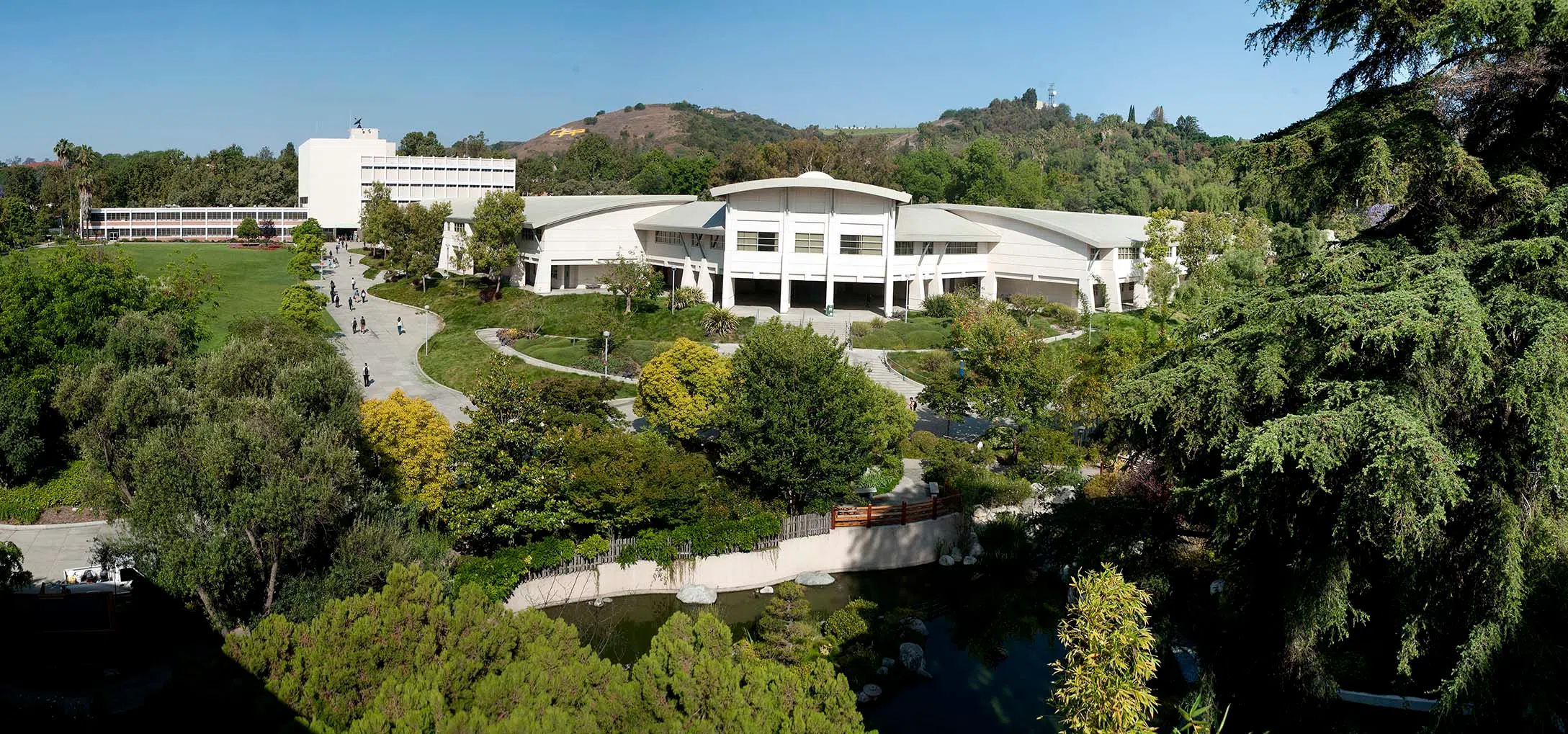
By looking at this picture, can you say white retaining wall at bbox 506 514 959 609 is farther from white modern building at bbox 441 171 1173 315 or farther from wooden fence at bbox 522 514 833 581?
white modern building at bbox 441 171 1173 315

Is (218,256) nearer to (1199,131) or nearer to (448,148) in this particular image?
(448,148)

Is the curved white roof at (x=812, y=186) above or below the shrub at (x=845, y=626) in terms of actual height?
above

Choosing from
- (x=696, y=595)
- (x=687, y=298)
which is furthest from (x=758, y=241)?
(x=696, y=595)

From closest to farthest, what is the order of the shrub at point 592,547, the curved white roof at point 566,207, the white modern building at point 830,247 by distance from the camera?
the shrub at point 592,547
the white modern building at point 830,247
the curved white roof at point 566,207

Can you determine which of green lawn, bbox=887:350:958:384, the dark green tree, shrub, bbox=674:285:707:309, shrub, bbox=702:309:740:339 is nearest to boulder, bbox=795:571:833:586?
the dark green tree

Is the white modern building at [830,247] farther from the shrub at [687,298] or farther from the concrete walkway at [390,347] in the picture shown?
the concrete walkway at [390,347]

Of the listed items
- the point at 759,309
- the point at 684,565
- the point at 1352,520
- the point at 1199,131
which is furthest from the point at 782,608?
the point at 1199,131

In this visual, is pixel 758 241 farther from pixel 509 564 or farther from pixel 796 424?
pixel 509 564

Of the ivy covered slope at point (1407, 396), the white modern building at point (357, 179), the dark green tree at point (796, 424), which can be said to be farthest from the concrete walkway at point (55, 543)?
the white modern building at point (357, 179)
